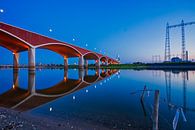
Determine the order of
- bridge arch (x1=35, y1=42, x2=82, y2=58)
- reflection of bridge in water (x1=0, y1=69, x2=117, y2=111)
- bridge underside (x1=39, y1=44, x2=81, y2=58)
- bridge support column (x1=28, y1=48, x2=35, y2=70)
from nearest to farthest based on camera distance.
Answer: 1. reflection of bridge in water (x1=0, y1=69, x2=117, y2=111)
2. bridge support column (x1=28, y1=48, x2=35, y2=70)
3. bridge arch (x1=35, y1=42, x2=82, y2=58)
4. bridge underside (x1=39, y1=44, x2=81, y2=58)

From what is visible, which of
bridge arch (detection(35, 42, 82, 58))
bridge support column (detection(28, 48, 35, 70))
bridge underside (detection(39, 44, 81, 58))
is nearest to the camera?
bridge support column (detection(28, 48, 35, 70))

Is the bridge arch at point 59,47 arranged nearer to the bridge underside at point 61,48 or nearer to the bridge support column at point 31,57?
the bridge underside at point 61,48

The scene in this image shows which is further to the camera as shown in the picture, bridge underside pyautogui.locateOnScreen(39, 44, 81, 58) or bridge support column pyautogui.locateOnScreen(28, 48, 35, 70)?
bridge underside pyautogui.locateOnScreen(39, 44, 81, 58)

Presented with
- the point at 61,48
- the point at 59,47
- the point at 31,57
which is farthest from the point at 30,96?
the point at 61,48

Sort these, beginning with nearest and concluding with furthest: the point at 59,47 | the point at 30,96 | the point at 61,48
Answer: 1. the point at 30,96
2. the point at 59,47
3. the point at 61,48

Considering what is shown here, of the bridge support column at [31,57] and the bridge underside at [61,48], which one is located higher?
the bridge underside at [61,48]

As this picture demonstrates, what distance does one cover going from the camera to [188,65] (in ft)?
238

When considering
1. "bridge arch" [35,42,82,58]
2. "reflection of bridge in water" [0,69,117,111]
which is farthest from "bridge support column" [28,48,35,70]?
"reflection of bridge in water" [0,69,117,111]

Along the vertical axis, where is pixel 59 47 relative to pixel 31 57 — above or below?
above

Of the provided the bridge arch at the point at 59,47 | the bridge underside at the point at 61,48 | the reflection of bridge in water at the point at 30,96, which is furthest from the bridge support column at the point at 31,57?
the reflection of bridge in water at the point at 30,96

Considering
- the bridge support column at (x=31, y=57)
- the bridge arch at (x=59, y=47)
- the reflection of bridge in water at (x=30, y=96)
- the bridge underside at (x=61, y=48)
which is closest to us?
the reflection of bridge in water at (x=30, y=96)

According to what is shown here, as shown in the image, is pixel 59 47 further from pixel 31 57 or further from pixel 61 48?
pixel 31 57

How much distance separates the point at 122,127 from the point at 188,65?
69.7 m

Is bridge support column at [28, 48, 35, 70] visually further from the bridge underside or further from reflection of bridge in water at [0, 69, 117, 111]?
reflection of bridge in water at [0, 69, 117, 111]
